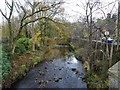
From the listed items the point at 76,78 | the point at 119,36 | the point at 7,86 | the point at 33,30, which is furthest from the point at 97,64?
the point at 33,30

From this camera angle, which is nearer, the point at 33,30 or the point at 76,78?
the point at 76,78

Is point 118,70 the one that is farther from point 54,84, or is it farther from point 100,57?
point 100,57

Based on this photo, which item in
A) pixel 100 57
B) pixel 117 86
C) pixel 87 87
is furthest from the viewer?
pixel 100 57

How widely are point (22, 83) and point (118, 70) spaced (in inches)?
246

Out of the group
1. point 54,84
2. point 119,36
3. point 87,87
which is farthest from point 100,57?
point 54,84

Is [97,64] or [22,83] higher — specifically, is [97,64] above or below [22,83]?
above

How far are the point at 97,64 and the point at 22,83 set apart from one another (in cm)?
588

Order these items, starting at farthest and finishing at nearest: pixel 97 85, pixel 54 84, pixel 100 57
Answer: pixel 100 57
pixel 54 84
pixel 97 85

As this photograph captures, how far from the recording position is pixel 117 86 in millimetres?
2596

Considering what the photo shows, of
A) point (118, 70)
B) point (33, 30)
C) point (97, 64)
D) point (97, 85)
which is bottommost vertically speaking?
point (97, 85)

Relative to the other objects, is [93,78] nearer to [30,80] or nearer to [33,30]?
[30,80]

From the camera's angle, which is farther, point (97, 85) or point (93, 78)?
point (93, 78)

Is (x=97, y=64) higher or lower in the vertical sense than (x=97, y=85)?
higher

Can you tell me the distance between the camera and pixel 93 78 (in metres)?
6.46
